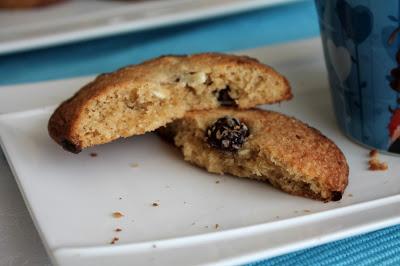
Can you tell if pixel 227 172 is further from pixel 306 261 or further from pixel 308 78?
pixel 308 78

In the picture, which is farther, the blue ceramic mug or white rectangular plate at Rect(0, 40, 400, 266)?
the blue ceramic mug

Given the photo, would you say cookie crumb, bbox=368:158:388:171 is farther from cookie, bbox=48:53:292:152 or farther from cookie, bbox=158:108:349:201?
cookie, bbox=48:53:292:152

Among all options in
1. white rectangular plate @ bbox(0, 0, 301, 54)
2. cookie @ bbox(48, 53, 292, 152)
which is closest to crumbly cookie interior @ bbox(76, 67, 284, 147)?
cookie @ bbox(48, 53, 292, 152)

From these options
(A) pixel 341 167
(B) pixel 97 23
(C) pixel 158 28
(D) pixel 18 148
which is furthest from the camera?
(C) pixel 158 28

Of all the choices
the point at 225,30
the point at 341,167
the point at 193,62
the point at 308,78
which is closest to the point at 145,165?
the point at 193,62

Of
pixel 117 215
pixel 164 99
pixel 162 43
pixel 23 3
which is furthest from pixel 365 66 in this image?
pixel 23 3

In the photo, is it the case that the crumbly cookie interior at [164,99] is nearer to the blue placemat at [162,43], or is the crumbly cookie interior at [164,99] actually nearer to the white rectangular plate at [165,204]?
the white rectangular plate at [165,204]

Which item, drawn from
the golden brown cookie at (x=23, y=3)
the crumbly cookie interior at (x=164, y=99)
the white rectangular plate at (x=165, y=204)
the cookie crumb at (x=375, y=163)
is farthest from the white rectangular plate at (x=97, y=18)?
the cookie crumb at (x=375, y=163)
